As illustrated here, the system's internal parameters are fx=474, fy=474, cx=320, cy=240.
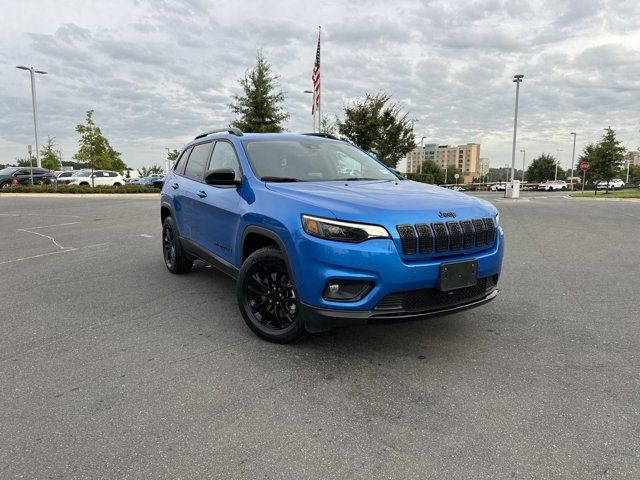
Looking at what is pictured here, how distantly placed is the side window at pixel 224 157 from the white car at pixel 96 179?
32.7 m

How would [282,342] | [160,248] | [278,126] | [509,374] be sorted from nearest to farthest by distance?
[509,374] → [282,342] → [160,248] → [278,126]

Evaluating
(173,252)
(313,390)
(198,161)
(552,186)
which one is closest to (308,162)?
(198,161)

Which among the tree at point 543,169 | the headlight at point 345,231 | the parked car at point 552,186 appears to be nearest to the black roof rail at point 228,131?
the headlight at point 345,231

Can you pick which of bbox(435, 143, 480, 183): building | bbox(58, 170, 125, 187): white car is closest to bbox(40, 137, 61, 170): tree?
bbox(58, 170, 125, 187): white car

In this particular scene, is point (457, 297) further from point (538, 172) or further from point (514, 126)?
point (538, 172)

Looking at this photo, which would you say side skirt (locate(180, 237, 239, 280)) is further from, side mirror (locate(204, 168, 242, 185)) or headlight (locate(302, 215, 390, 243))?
headlight (locate(302, 215, 390, 243))

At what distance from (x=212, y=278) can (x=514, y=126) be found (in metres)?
28.1

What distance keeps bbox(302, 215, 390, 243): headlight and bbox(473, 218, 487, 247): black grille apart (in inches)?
32.9

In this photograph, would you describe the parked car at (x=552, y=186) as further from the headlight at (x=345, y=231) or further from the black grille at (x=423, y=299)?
the headlight at (x=345, y=231)

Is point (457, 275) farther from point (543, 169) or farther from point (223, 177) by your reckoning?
point (543, 169)

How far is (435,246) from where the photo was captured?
3.29 metres

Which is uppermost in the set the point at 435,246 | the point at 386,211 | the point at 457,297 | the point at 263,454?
the point at 386,211

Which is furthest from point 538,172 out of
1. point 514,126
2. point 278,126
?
point 278,126

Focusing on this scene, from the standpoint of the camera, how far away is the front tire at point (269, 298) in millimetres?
3617
